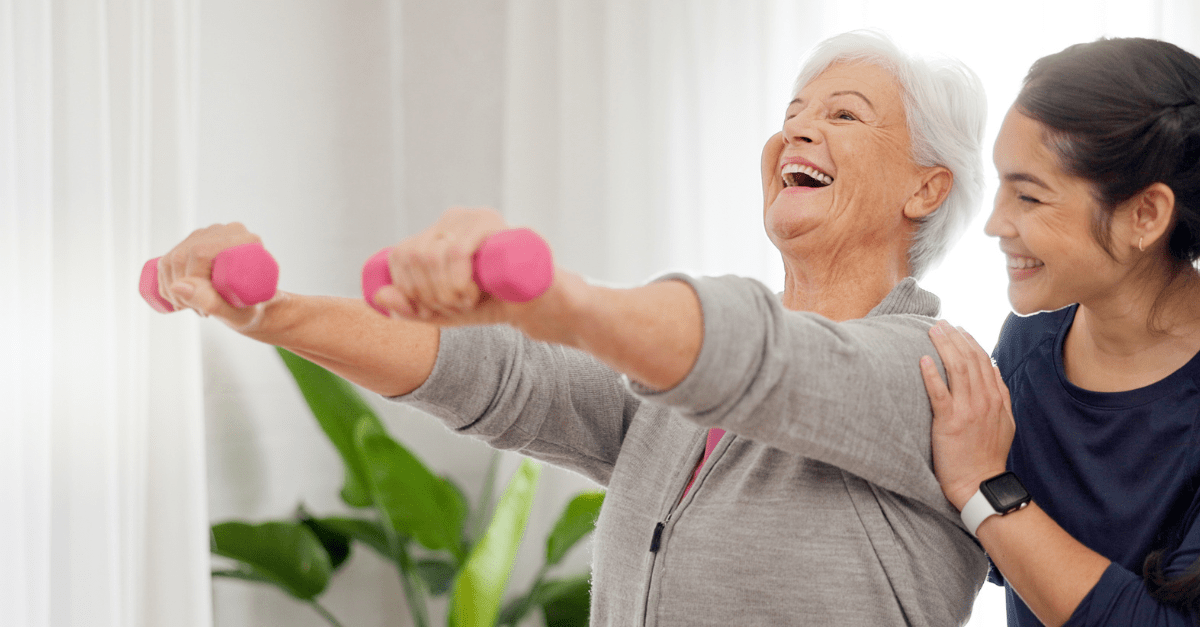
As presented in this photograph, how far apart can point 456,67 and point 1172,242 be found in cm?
226

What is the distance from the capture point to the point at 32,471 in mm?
1732

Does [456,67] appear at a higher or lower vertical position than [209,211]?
higher

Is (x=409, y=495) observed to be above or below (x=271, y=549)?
above

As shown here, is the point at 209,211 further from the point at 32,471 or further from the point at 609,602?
the point at 609,602

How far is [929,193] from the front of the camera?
4.06 ft

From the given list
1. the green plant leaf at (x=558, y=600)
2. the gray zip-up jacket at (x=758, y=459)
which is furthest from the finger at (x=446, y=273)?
the green plant leaf at (x=558, y=600)

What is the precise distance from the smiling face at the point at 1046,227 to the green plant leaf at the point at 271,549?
165 centimetres

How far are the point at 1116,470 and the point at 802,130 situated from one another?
0.57 meters

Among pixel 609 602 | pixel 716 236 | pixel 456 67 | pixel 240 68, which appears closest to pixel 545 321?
pixel 609 602

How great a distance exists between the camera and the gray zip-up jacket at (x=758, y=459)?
31.0 inches

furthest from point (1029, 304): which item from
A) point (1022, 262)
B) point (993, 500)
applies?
point (993, 500)

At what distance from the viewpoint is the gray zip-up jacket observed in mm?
787

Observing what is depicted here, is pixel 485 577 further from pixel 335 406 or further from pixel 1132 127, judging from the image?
pixel 1132 127

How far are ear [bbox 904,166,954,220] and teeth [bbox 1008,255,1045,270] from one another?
0.40 ft
